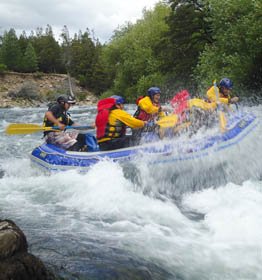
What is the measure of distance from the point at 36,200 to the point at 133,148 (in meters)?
1.89

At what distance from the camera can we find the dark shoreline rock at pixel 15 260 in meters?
2.73

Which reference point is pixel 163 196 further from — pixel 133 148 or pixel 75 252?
pixel 75 252

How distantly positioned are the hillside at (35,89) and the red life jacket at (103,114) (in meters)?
32.4

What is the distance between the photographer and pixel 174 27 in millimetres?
24703

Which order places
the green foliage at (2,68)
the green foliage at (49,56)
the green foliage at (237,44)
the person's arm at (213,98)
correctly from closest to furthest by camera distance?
the person's arm at (213,98) < the green foliage at (237,44) < the green foliage at (2,68) < the green foliage at (49,56)

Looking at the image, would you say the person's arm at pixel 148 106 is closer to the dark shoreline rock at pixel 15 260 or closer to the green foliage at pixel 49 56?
the dark shoreline rock at pixel 15 260

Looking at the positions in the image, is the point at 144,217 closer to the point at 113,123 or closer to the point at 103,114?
the point at 113,123

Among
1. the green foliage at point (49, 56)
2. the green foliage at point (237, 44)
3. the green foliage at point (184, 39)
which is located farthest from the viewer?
the green foliage at point (49, 56)

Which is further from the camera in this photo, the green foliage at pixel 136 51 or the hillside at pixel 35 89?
the hillside at pixel 35 89


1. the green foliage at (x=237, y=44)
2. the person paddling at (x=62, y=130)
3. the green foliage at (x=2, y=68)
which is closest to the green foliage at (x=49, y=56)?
the green foliage at (x=2, y=68)

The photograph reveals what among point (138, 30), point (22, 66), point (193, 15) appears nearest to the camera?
point (193, 15)

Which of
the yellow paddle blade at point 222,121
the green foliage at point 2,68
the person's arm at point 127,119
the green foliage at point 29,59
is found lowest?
the yellow paddle blade at point 222,121

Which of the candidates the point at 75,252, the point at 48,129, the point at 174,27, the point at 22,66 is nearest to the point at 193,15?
the point at 174,27

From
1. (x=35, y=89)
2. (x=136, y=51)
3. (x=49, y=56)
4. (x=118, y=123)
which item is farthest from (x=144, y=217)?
(x=49, y=56)
